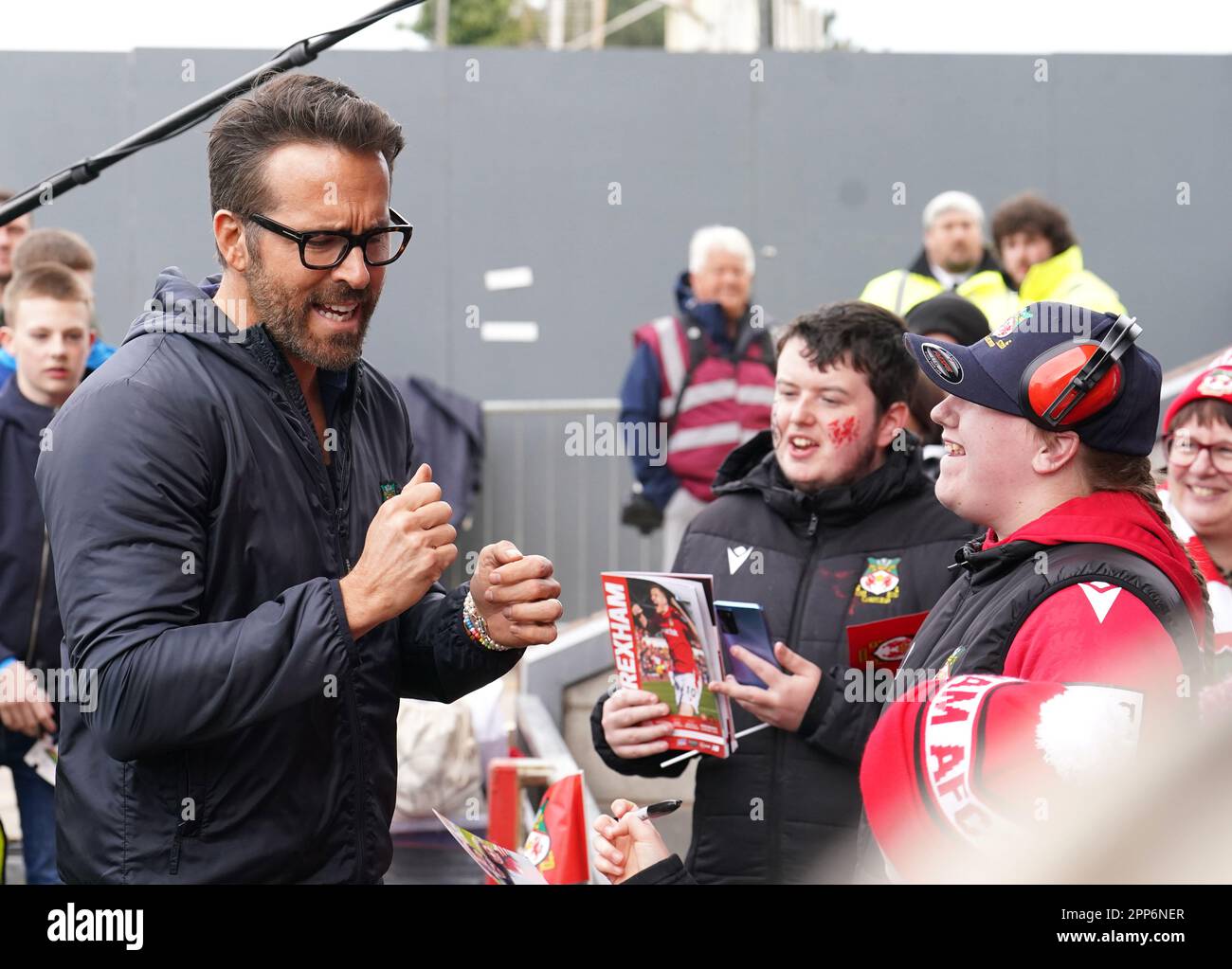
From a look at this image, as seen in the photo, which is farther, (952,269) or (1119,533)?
(952,269)

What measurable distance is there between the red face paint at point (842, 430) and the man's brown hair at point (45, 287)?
2.63 m

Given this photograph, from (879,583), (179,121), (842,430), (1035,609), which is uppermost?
(179,121)

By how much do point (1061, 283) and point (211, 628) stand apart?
507 cm

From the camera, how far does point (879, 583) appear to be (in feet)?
10.3

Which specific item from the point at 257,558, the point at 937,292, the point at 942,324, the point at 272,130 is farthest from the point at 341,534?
the point at 937,292

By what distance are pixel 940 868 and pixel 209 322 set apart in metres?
1.41

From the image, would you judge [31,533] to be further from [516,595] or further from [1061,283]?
[1061,283]

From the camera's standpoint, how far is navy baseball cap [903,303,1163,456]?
2.14 metres

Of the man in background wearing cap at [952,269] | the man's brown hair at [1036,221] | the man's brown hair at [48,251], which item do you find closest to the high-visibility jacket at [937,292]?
the man in background wearing cap at [952,269]

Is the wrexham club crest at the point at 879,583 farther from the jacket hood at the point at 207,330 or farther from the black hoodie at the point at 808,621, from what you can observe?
the jacket hood at the point at 207,330

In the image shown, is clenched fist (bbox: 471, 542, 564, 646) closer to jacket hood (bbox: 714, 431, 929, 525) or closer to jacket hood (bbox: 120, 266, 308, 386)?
jacket hood (bbox: 120, 266, 308, 386)

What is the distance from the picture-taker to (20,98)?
28.7 ft
